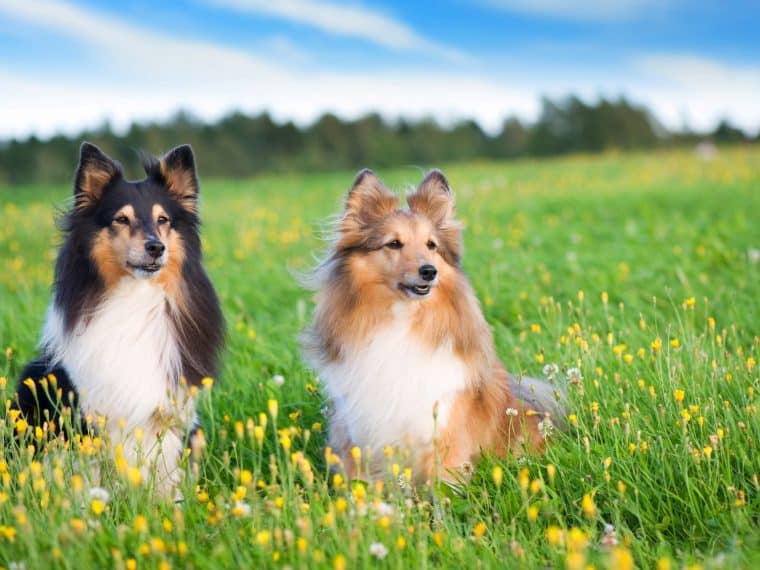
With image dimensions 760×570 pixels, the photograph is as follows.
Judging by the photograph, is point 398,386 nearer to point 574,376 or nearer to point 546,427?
point 546,427

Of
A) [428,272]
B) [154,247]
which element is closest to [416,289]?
[428,272]

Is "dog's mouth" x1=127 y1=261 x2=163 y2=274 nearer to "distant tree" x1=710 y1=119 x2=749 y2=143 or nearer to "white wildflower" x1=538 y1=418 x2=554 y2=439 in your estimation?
"white wildflower" x1=538 y1=418 x2=554 y2=439

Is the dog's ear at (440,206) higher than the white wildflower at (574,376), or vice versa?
the dog's ear at (440,206)

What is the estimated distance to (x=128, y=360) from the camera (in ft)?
13.8

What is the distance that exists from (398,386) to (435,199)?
102 cm

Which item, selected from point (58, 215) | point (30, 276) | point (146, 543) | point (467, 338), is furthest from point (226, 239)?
point (146, 543)

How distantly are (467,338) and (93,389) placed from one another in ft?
6.32

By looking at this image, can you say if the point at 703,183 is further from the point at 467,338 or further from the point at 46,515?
the point at 46,515

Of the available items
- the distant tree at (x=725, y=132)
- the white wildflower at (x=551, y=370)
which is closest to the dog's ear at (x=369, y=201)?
the white wildflower at (x=551, y=370)

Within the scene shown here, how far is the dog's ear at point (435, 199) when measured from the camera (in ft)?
14.2

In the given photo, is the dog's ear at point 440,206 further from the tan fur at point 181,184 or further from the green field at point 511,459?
the tan fur at point 181,184

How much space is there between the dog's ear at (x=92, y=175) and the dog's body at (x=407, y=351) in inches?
50.4

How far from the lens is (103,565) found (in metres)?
2.99

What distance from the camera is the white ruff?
13.6ft
